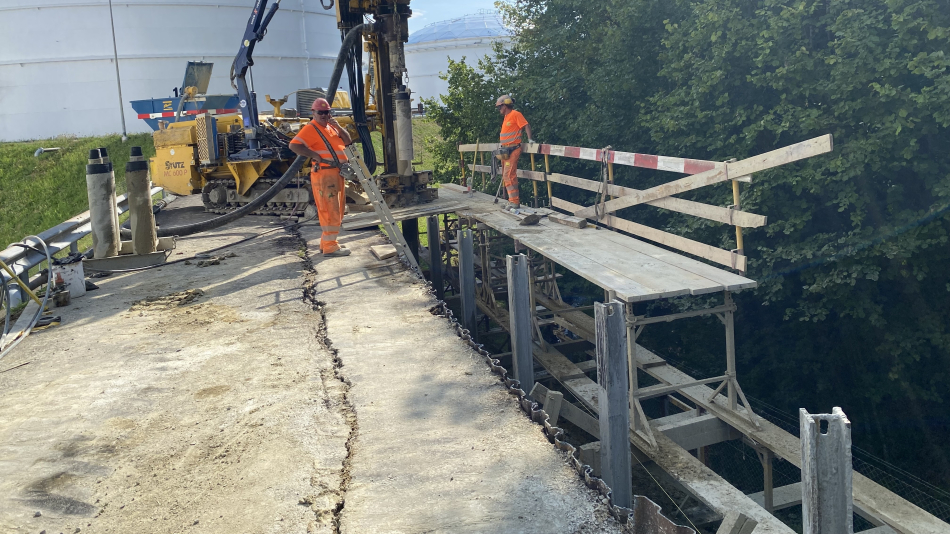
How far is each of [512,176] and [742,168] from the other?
462cm

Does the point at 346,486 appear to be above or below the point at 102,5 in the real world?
below

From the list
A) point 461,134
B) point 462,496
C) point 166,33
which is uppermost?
point 166,33

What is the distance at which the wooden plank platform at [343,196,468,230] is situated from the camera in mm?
10227

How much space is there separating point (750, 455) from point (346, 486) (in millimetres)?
8876

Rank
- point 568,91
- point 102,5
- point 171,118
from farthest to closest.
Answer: point 102,5 < point 171,118 < point 568,91

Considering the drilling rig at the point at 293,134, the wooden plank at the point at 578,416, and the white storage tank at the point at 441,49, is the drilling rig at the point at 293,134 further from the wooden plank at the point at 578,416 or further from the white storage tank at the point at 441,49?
the white storage tank at the point at 441,49

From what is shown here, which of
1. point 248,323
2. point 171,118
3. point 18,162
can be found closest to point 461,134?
point 171,118

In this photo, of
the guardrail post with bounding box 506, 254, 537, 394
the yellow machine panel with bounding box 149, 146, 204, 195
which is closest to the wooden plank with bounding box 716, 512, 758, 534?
the guardrail post with bounding box 506, 254, 537, 394

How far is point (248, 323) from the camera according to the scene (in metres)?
6.57

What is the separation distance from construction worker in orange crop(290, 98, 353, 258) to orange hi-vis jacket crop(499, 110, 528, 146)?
8.13 feet

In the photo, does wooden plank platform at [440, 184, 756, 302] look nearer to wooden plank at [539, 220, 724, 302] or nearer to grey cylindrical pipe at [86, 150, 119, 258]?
wooden plank at [539, 220, 724, 302]

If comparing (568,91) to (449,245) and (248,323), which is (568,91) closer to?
(449,245)

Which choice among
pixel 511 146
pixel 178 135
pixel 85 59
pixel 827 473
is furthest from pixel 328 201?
pixel 85 59

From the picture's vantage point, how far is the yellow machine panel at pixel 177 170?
13445mm
